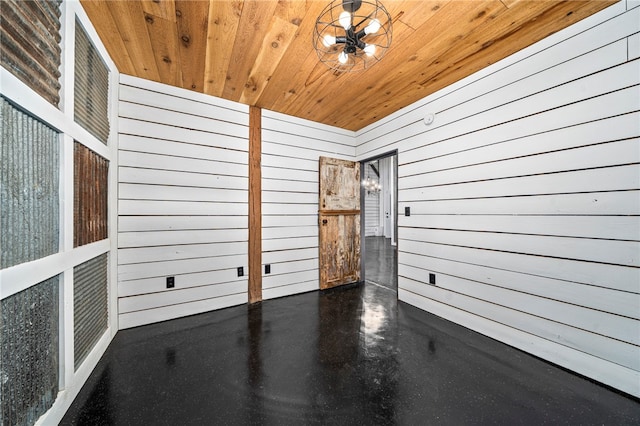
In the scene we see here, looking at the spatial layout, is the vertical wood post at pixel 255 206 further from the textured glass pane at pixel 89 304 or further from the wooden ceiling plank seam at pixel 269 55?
the textured glass pane at pixel 89 304

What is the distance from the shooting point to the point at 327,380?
1591 millimetres

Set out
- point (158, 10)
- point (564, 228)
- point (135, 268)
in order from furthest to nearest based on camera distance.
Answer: point (135, 268) → point (564, 228) → point (158, 10)

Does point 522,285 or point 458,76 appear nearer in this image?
point 522,285

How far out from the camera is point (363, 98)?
2.67 metres

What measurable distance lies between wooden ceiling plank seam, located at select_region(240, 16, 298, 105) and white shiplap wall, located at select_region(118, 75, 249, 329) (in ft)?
1.45

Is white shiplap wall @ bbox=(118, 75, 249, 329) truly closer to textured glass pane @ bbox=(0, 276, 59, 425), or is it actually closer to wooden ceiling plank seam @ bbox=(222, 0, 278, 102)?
wooden ceiling plank seam @ bbox=(222, 0, 278, 102)

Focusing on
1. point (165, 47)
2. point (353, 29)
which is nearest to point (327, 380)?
point (353, 29)

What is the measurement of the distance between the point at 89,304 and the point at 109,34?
1.99 m

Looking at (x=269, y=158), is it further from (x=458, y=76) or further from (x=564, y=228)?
(x=564, y=228)

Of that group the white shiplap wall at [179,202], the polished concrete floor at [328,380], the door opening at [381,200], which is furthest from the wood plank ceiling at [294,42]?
the door opening at [381,200]

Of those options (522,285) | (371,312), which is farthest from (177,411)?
(522,285)

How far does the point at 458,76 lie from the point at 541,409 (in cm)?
265

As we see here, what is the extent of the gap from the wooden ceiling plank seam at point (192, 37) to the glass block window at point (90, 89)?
1.91 feet

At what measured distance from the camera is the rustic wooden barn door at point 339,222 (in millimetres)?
3412
